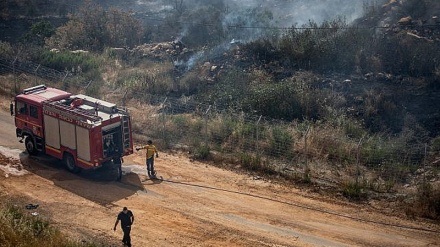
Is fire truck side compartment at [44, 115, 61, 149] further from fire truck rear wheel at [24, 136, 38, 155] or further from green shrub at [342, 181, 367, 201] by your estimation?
green shrub at [342, 181, 367, 201]

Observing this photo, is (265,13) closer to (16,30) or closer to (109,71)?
(109,71)

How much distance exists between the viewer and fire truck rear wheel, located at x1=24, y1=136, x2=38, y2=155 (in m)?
22.9

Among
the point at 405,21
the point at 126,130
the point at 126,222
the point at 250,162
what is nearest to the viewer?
the point at 126,222

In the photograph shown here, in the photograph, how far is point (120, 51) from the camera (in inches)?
1358

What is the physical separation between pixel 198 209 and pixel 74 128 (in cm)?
564

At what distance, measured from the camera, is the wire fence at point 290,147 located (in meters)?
20.4

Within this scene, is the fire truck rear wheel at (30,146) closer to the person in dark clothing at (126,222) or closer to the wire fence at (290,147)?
the wire fence at (290,147)

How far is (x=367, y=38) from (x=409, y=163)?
1037cm

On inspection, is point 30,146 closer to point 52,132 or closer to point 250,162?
point 52,132

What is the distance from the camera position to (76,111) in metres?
21.0

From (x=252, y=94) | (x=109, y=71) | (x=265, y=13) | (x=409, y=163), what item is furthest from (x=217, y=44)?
(x=409, y=163)

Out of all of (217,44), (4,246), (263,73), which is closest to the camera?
(4,246)

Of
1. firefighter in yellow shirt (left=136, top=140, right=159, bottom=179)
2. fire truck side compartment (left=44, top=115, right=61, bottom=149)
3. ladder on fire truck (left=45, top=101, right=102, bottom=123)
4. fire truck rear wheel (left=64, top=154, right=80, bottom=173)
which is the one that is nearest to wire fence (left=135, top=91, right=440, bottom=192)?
firefighter in yellow shirt (left=136, top=140, right=159, bottom=179)

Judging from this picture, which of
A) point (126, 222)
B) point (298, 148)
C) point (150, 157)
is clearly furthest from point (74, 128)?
point (298, 148)
